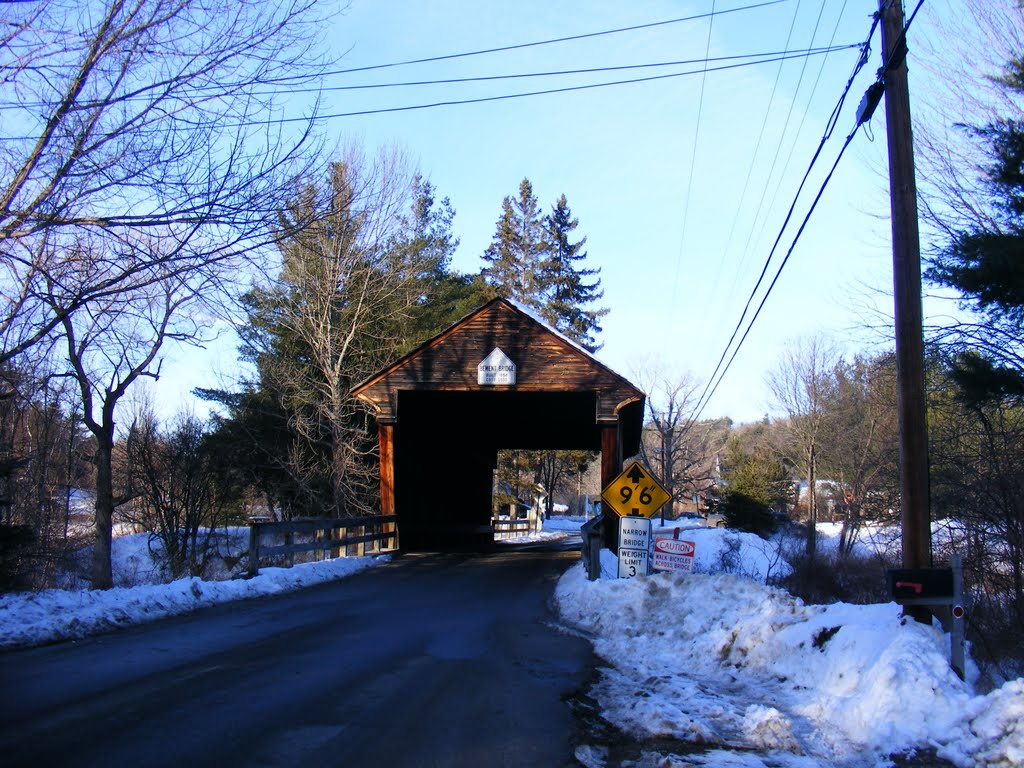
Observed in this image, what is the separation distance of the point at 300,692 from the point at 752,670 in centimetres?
432

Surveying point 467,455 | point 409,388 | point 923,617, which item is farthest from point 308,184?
point 467,455

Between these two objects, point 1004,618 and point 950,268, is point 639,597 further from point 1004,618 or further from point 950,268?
point 950,268

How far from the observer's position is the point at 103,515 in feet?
67.2

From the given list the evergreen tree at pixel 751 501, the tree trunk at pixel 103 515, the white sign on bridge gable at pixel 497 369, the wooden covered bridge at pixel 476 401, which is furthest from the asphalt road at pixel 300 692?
the evergreen tree at pixel 751 501

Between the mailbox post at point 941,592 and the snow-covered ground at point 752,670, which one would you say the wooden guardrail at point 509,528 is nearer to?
the snow-covered ground at point 752,670

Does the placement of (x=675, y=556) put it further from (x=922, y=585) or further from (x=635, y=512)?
(x=922, y=585)

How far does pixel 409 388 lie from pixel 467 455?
1159 cm

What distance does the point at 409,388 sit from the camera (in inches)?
880

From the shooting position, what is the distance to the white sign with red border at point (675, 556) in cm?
1241

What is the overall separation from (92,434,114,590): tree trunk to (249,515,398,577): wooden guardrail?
3485 millimetres

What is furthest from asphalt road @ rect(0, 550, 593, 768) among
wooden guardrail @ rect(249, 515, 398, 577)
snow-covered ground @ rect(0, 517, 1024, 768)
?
wooden guardrail @ rect(249, 515, 398, 577)

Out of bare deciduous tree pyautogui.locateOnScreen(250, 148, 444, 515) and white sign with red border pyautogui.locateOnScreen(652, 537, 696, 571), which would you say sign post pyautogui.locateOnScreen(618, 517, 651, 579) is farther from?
bare deciduous tree pyautogui.locateOnScreen(250, 148, 444, 515)

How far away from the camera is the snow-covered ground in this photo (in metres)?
5.41

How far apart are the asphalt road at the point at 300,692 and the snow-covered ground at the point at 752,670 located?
56cm
